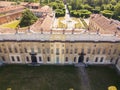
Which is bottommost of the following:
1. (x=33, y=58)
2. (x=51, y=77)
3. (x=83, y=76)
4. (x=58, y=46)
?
(x=83, y=76)

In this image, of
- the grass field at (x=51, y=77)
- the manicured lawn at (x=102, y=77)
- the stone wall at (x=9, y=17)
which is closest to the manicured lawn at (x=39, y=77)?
the grass field at (x=51, y=77)

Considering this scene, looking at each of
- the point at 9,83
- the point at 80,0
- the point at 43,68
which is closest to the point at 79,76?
the point at 43,68

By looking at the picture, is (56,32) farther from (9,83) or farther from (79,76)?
(9,83)

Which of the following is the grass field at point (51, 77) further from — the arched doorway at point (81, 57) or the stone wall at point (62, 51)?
the arched doorway at point (81, 57)

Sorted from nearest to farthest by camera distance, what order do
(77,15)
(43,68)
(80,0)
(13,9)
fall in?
(43,68) < (13,9) < (77,15) < (80,0)

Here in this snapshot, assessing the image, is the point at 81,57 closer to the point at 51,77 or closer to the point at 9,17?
the point at 51,77

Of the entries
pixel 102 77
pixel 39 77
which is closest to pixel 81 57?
pixel 102 77

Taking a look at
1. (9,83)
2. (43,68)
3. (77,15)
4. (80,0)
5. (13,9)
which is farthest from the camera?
(80,0)
